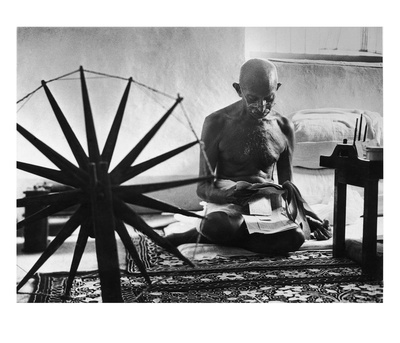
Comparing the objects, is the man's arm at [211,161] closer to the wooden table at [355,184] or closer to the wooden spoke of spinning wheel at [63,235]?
the wooden table at [355,184]

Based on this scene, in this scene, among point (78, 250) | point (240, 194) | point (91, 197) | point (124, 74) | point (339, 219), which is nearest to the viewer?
point (91, 197)

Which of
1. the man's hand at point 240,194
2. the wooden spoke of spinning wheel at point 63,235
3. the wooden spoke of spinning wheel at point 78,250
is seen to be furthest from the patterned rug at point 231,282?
the man's hand at point 240,194

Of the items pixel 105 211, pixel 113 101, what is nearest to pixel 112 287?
pixel 105 211

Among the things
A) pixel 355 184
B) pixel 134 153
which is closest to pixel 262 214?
pixel 355 184

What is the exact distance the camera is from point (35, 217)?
4352 millimetres

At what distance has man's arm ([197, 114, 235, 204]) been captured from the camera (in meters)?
4.64

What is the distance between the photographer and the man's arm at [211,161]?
464 centimetres

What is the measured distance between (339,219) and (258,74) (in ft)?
4.65

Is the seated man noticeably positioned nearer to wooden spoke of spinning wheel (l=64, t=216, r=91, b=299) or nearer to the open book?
the open book

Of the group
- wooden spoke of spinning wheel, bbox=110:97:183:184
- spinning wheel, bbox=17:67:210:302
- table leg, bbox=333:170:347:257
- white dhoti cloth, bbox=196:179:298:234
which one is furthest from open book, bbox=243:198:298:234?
wooden spoke of spinning wheel, bbox=110:97:183:184

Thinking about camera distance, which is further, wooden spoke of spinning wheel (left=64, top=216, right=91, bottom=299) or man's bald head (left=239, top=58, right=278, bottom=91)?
man's bald head (left=239, top=58, right=278, bottom=91)

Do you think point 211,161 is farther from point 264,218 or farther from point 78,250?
point 78,250

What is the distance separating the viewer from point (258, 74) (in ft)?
15.3

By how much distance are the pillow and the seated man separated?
0.27ft
